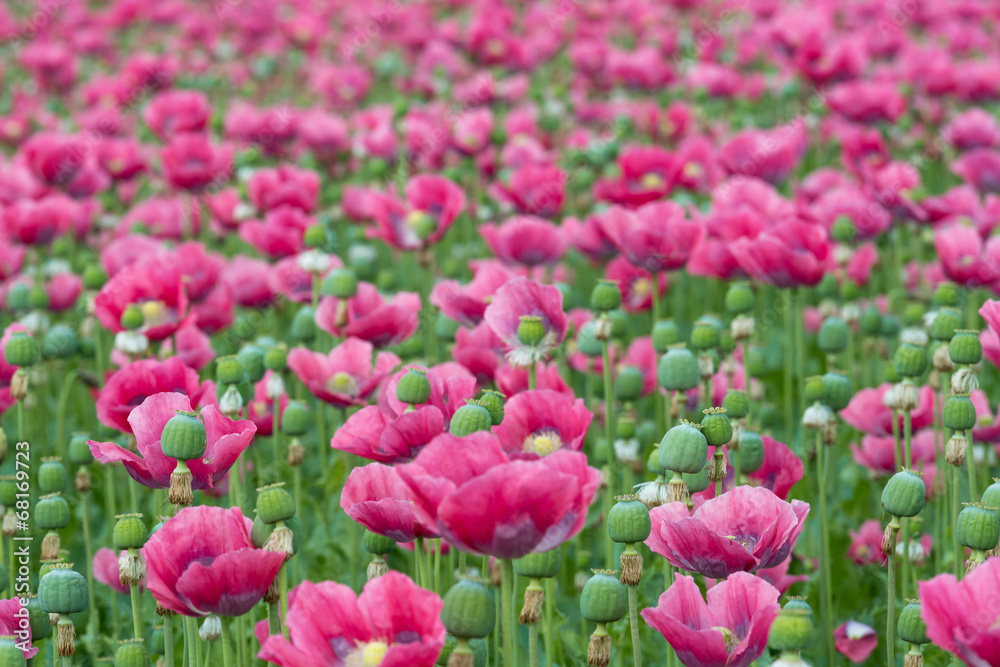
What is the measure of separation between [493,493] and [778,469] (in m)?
1.04

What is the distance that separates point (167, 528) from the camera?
5.39 feet

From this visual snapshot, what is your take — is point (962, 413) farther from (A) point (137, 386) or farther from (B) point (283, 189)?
(B) point (283, 189)

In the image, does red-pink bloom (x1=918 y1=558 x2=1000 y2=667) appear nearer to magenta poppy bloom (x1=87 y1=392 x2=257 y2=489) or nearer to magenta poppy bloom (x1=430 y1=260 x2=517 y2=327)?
magenta poppy bloom (x1=87 y1=392 x2=257 y2=489)

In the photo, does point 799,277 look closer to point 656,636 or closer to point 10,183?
point 656,636

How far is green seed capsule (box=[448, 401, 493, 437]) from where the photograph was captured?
1.72m

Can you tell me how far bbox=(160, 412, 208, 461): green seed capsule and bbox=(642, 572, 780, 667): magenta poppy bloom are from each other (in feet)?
2.38

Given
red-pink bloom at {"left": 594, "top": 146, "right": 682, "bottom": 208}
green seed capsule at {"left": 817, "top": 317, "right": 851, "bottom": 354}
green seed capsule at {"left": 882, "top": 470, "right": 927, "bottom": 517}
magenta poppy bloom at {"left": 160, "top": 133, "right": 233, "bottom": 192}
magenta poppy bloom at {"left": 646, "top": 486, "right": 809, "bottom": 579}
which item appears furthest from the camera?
magenta poppy bloom at {"left": 160, "top": 133, "right": 233, "bottom": 192}

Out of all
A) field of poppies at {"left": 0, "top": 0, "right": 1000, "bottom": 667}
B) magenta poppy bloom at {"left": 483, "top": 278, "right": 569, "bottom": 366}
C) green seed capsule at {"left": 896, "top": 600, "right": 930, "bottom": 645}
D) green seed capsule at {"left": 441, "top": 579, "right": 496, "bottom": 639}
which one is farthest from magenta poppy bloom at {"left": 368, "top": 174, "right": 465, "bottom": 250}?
green seed capsule at {"left": 441, "top": 579, "right": 496, "bottom": 639}

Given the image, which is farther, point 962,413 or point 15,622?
point 962,413

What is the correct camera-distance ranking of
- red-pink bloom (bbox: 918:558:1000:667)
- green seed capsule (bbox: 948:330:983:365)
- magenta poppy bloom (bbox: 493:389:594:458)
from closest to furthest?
red-pink bloom (bbox: 918:558:1000:667)
magenta poppy bloom (bbox: 493:389:594:458)
green seed capsule (bbox: 948:330:983:365)

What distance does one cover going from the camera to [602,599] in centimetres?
173

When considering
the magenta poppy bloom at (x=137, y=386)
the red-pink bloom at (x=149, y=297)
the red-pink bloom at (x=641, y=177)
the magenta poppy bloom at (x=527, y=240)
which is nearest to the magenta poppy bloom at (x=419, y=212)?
the magenta poppy bloom at (x=527, y=240)

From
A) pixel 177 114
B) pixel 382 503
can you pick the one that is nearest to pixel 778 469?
pixel 382 503

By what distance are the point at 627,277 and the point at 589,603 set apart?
1.96 m
